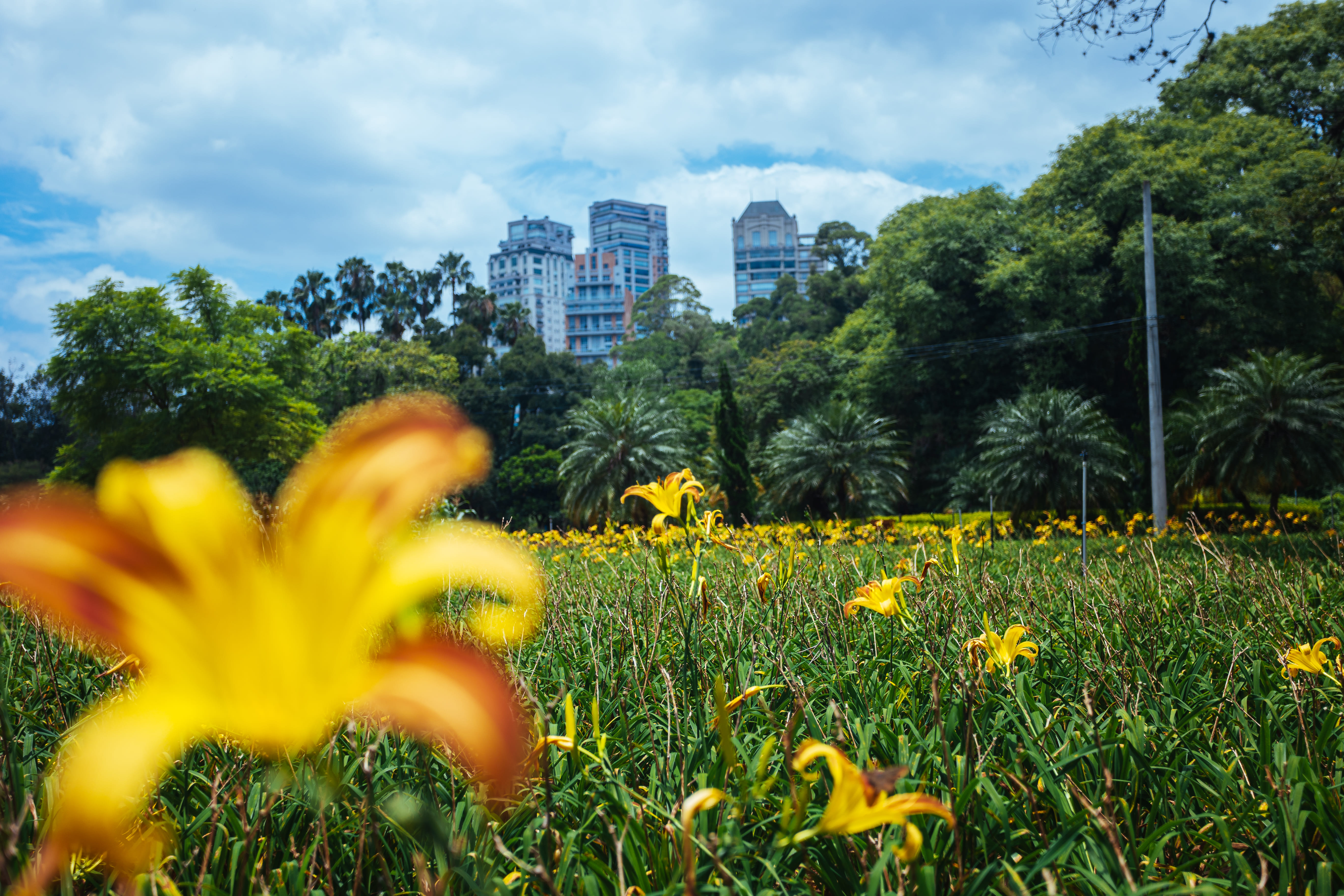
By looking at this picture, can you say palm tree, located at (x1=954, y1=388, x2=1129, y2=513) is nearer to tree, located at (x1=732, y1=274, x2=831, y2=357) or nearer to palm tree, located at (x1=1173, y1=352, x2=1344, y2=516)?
palm tree, located at (x1=1173, y1=352, x2=1344, y2=516)

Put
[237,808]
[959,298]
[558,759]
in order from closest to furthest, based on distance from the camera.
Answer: [237,808]
[558,759]
[959,298]

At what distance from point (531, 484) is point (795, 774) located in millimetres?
30284

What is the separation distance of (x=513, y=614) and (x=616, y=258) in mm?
113358

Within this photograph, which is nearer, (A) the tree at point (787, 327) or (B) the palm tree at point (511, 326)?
(A) the tree at point (787, 327)

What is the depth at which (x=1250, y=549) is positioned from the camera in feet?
19.0

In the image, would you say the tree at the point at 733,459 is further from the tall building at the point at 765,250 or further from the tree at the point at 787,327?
the tall building at the point at 765,250

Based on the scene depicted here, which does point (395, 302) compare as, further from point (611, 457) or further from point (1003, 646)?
point (1003, 646)

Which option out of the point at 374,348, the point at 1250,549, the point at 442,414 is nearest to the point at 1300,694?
the point at 442,414

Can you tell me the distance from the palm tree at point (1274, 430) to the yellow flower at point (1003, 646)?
11.7m

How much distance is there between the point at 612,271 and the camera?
107m

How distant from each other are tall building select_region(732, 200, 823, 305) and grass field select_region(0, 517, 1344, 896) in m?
110

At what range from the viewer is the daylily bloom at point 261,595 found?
37cm

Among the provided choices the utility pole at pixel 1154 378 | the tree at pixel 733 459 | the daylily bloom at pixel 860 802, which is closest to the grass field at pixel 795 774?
the daylily bloom at pixel 860 802

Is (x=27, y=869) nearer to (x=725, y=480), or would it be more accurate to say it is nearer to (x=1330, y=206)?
(x=1330, y=206)
